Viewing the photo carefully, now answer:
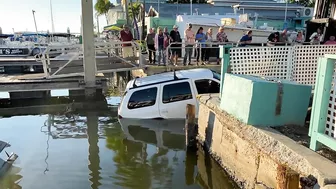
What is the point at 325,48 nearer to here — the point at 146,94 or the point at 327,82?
the point at 327,82

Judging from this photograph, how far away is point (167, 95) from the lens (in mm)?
9539

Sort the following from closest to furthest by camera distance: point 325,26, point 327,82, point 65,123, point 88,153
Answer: point 327,82 → point 88,153 → point 65,123 → point 325,26

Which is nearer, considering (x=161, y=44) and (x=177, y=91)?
(x=177, y=91)

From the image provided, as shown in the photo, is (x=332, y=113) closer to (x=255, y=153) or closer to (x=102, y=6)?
(x=255, y=153)

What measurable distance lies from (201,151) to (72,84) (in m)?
8.10

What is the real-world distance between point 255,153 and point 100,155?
4.23m

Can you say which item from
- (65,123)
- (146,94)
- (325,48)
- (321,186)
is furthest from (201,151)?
(65,123)

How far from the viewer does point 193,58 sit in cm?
1628

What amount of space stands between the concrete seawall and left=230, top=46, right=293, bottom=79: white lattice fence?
987 millimetres

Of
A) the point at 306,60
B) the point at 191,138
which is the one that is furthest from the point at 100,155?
the point at 306,60

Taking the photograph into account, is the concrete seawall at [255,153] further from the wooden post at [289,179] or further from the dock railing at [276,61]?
the dock railing at [276,61]

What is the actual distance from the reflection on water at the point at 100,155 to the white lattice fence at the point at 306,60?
2980 mm

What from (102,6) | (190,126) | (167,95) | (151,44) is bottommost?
(190,126)

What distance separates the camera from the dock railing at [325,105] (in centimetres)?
410
